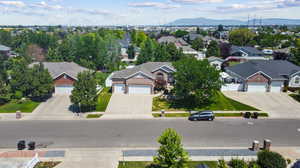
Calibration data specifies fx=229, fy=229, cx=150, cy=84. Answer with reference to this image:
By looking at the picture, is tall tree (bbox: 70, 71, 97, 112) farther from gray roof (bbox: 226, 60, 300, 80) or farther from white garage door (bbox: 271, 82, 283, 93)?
white garage door (bbox: 271, 82, 283, 93)

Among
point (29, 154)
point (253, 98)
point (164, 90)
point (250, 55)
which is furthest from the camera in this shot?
point (250, 55)

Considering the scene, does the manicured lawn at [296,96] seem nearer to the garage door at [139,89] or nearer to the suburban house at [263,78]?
the suburban house at [263,78]

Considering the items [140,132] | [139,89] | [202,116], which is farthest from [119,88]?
[202,116]

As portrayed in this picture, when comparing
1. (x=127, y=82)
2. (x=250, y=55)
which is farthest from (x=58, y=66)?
(x=250, y=55)

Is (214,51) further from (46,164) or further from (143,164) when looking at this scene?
(46,164)

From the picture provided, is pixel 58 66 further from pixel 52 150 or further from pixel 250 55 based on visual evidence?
pixel 250 55

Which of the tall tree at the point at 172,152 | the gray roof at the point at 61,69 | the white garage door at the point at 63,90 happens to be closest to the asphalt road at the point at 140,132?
the tall tree at the point at 172,152
